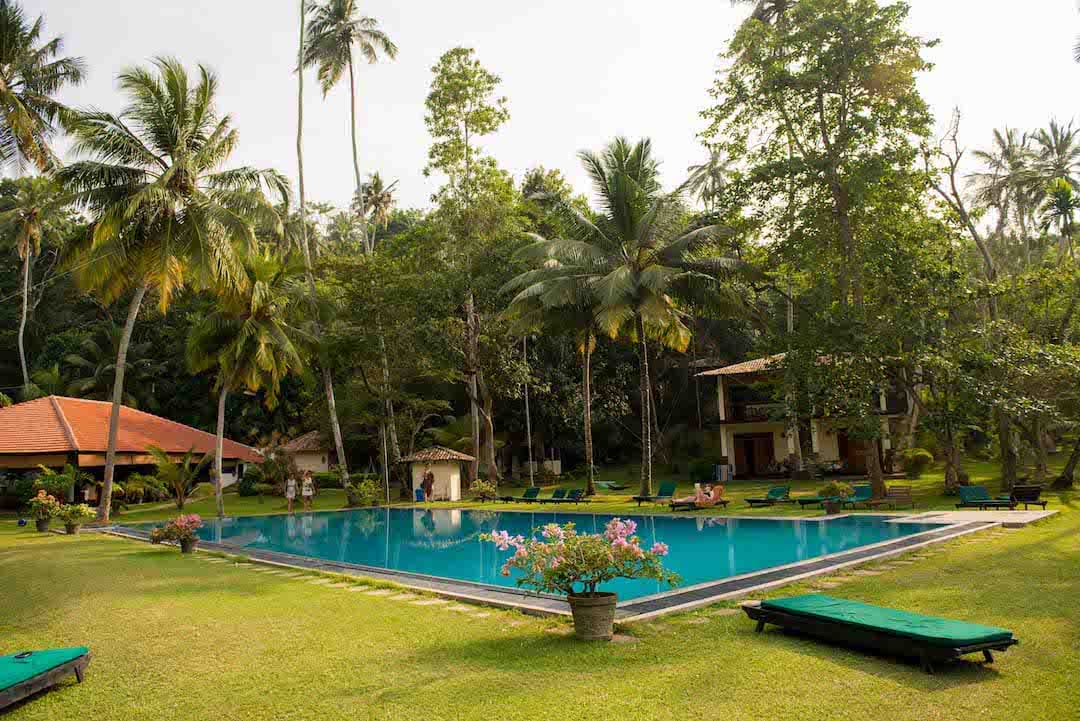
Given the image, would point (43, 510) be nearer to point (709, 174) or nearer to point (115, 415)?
point (115, 415)

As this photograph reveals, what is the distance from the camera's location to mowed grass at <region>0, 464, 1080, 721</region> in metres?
4.91

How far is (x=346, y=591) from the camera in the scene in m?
9.86

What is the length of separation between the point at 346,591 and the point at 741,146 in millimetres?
16206

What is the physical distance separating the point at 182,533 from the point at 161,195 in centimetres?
700

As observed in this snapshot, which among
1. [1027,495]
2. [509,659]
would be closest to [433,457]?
[1027,495]

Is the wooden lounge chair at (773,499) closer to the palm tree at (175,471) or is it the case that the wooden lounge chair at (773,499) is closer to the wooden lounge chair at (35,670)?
the wooden lounge chair at (35,670)

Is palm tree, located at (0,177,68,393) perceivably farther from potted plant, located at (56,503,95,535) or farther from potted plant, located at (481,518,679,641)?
potted plant, located at (481,518,679,641)

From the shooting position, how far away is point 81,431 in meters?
27.3

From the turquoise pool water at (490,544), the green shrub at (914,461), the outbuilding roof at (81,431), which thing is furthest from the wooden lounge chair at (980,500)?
the outbuilding roof at (81,431)

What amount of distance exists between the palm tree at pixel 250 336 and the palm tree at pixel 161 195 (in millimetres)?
5471

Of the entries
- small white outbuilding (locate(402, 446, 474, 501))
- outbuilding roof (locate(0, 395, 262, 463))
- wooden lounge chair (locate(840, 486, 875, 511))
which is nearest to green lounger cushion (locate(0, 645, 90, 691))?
wooden lounge chair (locate(840, 486, 875, 511))

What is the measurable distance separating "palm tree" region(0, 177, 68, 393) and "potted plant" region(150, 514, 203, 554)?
20080 mm

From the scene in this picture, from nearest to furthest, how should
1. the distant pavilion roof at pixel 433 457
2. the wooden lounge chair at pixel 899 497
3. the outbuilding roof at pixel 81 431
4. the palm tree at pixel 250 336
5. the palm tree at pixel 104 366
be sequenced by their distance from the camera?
the wooden lounge chair at pixel 899 497
the palm tree at pixel 250 336
the outbuilding roof at pixel 81 431
the distant pavilion roof at pixel 433 457
the palm tree at pixel 104 366

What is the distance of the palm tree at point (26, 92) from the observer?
49.8 feet
